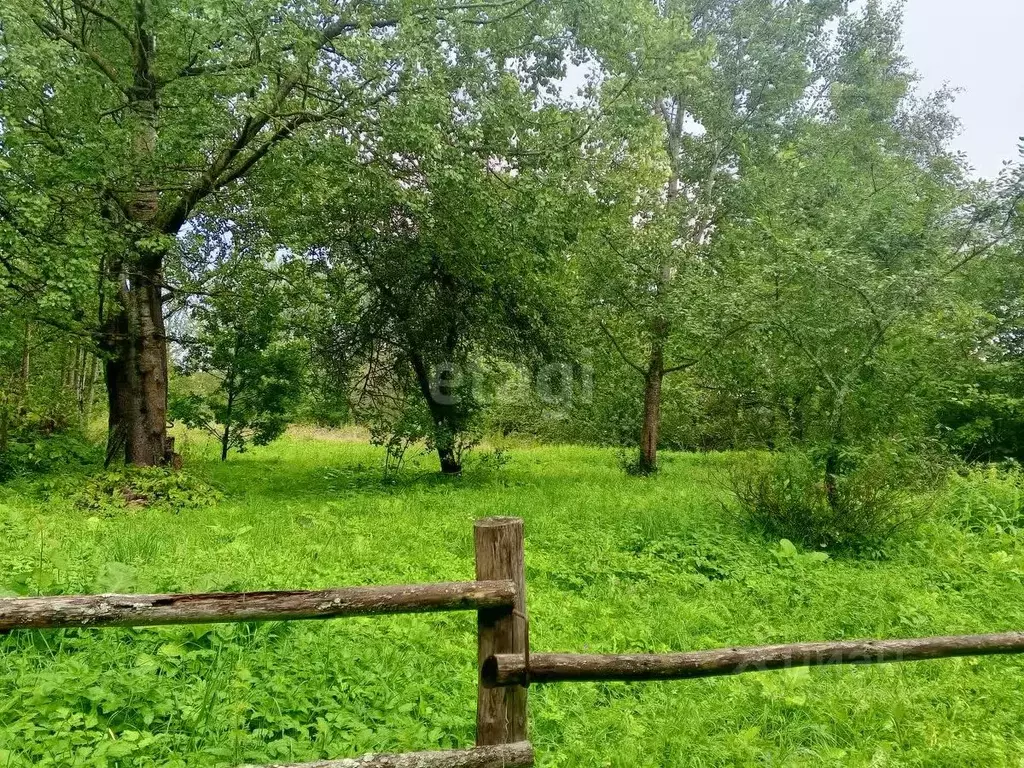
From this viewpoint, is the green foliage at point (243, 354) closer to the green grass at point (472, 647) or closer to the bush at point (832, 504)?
the green grass at point (472, 647)

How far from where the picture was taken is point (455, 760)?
252 centimetres

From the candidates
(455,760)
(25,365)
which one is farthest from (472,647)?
(25,365)

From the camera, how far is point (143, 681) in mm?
3578

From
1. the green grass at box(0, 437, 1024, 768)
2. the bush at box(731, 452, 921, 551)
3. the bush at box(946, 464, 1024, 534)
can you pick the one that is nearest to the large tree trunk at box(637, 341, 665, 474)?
the bush at box(946, 464, 1024, 534)

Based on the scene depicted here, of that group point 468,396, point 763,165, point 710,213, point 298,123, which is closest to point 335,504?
point 468,396

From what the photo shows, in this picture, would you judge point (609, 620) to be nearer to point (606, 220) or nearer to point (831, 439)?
point (831, 439)

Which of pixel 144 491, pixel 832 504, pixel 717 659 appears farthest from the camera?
pixel 144 491

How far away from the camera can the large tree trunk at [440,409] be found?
13.8 m

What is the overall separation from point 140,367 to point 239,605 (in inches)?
417

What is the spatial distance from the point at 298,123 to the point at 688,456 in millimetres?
15721

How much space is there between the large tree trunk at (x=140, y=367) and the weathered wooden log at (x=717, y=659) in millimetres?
10725

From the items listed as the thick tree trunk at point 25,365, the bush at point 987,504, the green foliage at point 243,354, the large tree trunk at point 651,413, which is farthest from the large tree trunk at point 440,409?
the bush at point 987,504

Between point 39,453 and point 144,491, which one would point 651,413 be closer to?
point 144,491

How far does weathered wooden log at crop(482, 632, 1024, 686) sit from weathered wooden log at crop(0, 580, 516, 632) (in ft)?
0.90
